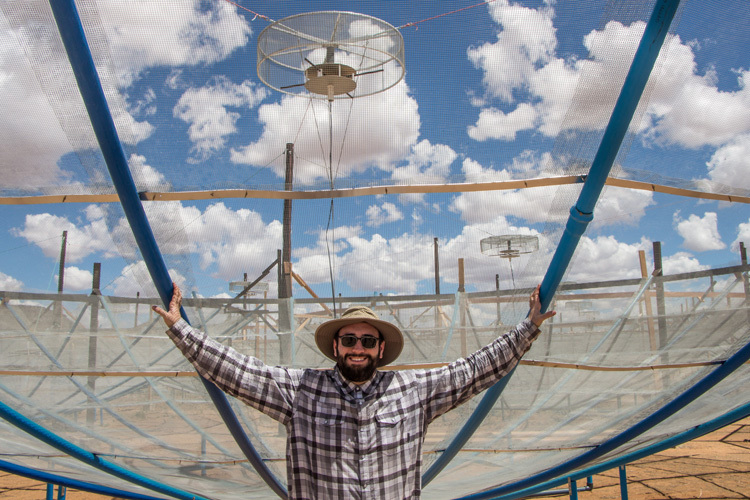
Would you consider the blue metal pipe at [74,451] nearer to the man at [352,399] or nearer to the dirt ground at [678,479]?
the man at [352,399]

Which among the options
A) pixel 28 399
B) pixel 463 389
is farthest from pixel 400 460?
pixel 28 399

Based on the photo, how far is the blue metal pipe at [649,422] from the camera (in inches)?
89.0

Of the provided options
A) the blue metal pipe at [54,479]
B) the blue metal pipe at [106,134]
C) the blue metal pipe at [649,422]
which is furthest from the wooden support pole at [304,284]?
the blue metal pipe at [54,479]

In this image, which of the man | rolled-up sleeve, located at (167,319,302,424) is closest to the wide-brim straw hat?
the man

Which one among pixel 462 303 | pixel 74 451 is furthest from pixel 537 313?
pixel 74 451

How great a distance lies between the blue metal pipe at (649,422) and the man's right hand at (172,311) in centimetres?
190

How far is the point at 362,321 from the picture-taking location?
186cm

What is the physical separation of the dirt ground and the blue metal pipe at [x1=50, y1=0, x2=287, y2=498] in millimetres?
6628

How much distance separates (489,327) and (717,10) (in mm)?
1317

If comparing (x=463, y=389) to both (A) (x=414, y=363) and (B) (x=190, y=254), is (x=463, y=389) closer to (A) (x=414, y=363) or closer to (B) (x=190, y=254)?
(A) (x=414, y=363)

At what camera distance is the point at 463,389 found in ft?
5.96

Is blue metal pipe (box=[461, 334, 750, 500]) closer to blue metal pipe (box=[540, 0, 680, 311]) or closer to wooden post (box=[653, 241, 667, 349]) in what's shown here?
wooden post (box=[653, 241, 667, 349])

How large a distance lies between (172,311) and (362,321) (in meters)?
0.56

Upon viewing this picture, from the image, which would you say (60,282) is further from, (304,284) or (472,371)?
(472,371)
